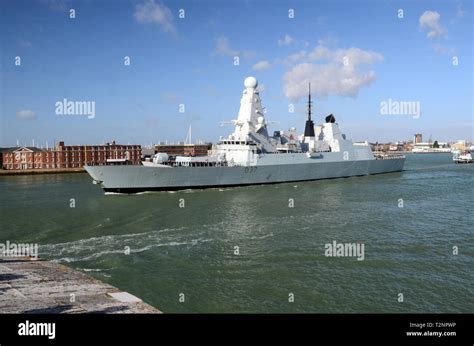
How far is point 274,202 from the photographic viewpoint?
2647cm

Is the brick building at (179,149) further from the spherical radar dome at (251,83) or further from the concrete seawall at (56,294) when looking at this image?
the concrete seawall at (56,294)

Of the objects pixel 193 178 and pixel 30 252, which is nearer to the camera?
pixel 30 252

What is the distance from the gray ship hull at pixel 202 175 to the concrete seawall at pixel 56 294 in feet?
59.4

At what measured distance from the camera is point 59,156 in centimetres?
6975

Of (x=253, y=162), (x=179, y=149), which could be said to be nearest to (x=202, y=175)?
(x=253, y=162)

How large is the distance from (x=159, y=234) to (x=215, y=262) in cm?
498

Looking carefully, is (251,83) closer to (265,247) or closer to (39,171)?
(265,247)

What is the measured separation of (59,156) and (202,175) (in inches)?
1828

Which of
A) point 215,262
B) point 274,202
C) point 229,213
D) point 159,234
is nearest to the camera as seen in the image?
point 215,262

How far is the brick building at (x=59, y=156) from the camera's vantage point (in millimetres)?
68438

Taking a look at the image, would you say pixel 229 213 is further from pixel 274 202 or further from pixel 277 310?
pixel 277 310

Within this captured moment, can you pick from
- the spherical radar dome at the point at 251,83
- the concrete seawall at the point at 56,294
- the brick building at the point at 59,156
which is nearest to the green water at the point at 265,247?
the concrete seawall at the point at 56,294

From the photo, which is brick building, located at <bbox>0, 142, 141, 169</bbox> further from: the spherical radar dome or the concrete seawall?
the concrete seawall
